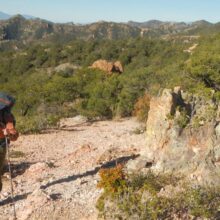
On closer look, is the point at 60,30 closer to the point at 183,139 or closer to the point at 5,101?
the point at 183,139

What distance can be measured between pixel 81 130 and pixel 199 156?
6523 mm

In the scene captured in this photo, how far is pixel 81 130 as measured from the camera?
13.6 meters

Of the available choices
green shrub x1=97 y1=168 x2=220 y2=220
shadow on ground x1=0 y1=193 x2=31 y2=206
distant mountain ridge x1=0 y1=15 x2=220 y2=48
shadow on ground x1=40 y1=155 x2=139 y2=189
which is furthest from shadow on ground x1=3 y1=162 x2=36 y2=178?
distant mountain ridge x1=0 y1=15 x2=220 y2=48

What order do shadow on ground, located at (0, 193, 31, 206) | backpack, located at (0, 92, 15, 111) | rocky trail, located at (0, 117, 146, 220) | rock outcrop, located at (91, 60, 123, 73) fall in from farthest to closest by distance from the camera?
rock outcrop, located at (91, 60, 123, 73) < shadow on ground, located at (0, 193, 31, 206) < rocky trail, located at (0, 117, 146, 220) < backpack, located at (0, 92, 15, 111)

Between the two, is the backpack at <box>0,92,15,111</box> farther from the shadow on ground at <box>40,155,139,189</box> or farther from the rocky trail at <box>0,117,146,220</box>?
the shadow on ground at <box>40,155,139,189</box>

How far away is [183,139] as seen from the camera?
8.02 m

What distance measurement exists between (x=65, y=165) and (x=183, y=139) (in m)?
2.79

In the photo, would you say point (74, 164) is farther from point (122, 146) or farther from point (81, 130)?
point (81, 130)

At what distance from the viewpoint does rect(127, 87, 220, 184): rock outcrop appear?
7297mm

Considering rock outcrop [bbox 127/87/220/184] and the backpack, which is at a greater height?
the backpack

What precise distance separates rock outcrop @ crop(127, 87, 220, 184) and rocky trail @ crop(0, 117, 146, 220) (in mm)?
1029

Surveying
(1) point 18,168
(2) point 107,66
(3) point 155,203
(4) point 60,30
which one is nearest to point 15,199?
(1) point 18,168

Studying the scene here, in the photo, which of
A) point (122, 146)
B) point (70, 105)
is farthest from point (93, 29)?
point (122, 146)

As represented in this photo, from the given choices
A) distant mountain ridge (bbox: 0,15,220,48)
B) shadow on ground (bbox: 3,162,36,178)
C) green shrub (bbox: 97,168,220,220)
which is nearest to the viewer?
green shrub (bbox: 97,168,220,220)
